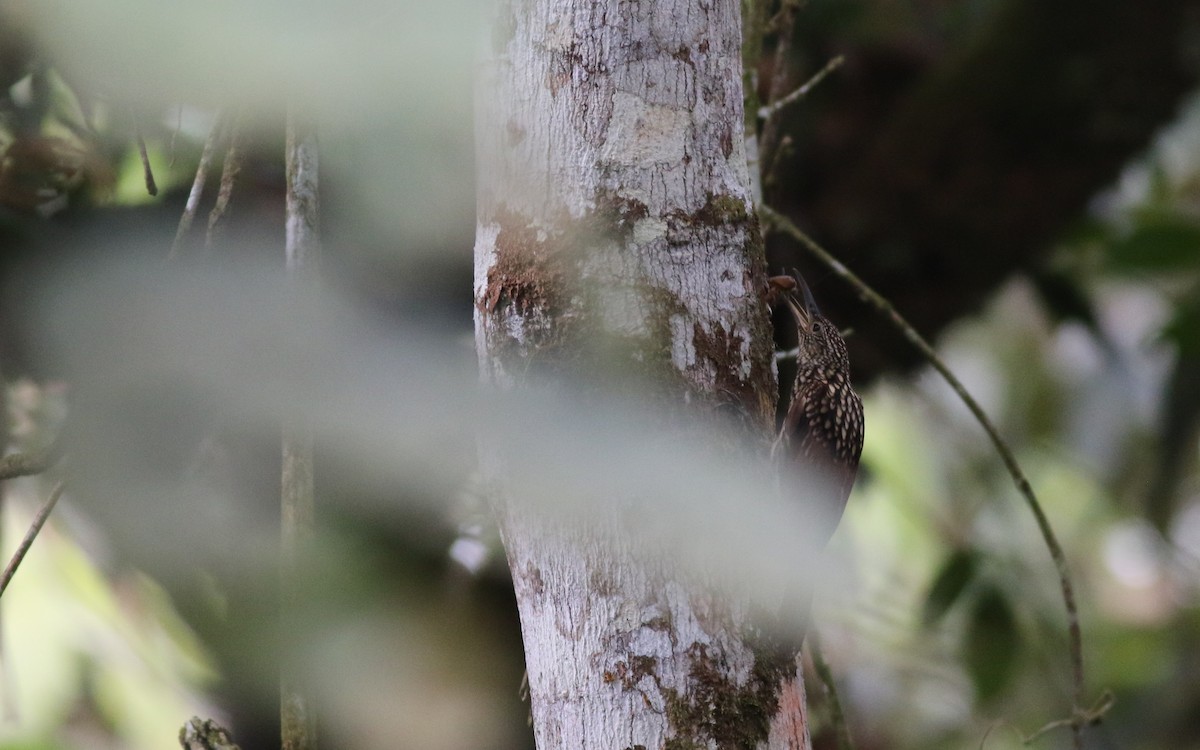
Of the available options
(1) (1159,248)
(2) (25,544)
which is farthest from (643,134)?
(1) (1159,248)

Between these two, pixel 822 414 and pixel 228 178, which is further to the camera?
pixel 822 414

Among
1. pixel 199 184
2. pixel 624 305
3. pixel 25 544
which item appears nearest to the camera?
pixel 624 305

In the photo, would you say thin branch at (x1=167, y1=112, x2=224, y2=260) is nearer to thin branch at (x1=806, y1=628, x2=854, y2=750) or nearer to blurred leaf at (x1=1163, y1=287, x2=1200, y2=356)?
thin branch at (x1=806, y1=628, x2=854, y2=750)

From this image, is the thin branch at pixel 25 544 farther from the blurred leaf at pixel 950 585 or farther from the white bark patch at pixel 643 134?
the blurred leaf at pixel 950 585

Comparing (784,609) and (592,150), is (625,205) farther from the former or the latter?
(784,609)

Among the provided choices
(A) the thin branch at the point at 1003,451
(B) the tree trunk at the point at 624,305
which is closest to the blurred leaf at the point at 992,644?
(A) the thin branch at the point at 1003,451

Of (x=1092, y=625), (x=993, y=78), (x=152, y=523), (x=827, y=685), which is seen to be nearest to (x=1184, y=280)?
(x=1092, y=625)

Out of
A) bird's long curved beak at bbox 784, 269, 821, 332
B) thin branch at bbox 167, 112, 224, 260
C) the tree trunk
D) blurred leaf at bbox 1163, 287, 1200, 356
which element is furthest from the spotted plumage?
blurred leaf at bbox 1163, 287, 1200, 356

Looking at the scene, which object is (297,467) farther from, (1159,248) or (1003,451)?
(1159,248)
